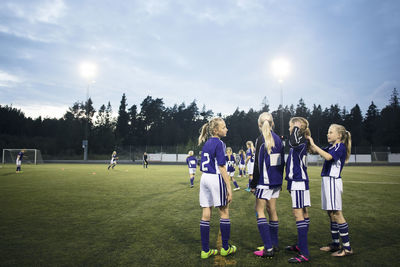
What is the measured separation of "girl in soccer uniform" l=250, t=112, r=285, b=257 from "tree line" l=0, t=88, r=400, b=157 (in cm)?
7457

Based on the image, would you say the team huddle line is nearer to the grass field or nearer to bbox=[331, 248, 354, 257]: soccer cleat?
bbox=[331, 248, 354, 257]: soccer cleat

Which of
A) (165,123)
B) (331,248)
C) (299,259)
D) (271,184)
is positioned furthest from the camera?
(165,123)

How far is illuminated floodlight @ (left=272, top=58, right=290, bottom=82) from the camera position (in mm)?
30258

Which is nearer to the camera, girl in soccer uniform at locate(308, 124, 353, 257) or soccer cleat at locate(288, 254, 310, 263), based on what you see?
soccer cleat at locate(288, 254, 310, 263)

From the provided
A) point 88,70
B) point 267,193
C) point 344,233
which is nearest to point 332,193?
point 344,233

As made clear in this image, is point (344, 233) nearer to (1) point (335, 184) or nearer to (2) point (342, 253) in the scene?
(2) point (342, 253)

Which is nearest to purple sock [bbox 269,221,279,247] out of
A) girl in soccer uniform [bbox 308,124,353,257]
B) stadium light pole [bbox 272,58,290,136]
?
girl in soccer uniform [bbox 308,124,353,257]

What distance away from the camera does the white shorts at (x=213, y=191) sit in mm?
3662

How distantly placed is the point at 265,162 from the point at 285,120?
93544 millimetres

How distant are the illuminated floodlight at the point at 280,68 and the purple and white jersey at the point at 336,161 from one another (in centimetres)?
2823

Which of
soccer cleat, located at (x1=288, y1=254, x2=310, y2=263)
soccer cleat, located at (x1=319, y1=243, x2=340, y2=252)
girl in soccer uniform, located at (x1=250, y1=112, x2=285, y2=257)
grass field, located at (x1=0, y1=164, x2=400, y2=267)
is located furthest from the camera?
soccer cleat, located at (x1=319, y1=243, x2=340, y2=252)

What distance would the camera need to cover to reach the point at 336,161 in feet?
12.7

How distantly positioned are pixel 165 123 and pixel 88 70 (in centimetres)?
5440

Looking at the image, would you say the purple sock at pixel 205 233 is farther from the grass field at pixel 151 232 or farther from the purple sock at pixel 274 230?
the purple sock at pixel 274 230
